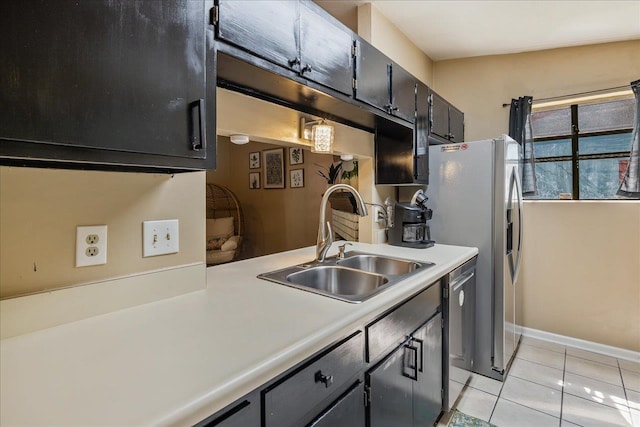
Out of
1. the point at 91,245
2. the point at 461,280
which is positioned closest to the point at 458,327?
the point at 461,280

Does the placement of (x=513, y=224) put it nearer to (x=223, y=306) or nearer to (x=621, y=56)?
(x=621, y=56)

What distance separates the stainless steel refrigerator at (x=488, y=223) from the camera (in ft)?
7.28

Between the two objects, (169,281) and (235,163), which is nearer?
(169,281)

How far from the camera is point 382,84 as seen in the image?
1818 millimetres

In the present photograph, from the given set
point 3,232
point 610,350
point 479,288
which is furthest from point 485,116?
point 3,232

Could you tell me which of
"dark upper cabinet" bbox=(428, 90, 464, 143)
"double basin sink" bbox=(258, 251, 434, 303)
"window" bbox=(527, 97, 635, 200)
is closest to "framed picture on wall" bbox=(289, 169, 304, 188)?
"dark upper cabinet" bbox=(428, 90, 464, 143)

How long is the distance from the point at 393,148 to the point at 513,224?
105 centimetres

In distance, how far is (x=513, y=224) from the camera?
93.6 inches

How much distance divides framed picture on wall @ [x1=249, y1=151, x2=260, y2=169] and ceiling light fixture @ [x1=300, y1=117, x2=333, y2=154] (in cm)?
252

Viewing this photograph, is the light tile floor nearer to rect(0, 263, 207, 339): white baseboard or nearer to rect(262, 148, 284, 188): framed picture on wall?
rect(0, 263, 207, 339): white baseboard

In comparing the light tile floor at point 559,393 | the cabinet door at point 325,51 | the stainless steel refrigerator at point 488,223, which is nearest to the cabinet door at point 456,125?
the stainless steel refrigerator at point 488,223

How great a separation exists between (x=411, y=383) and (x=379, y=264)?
0.70 meters

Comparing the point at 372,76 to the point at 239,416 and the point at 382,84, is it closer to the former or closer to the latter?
the point at 382,84

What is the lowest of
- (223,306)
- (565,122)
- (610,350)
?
(610,350)
